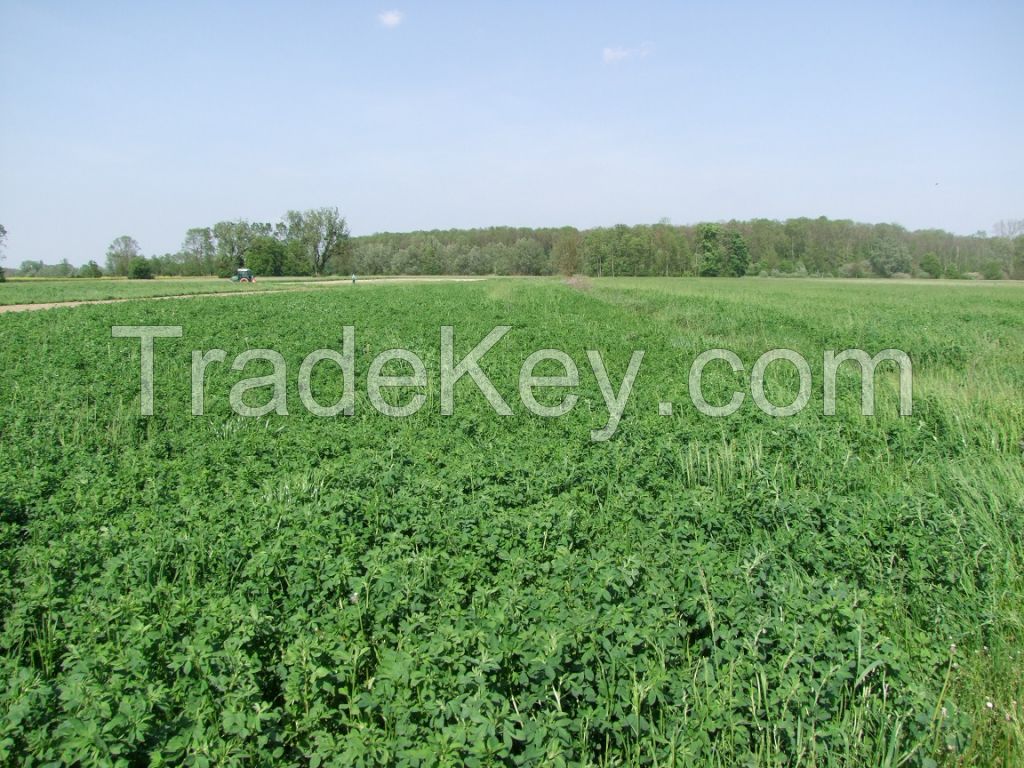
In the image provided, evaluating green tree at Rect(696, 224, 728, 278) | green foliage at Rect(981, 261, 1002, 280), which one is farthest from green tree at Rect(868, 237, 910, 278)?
green tree at Rect(696, 224, 728, 278)

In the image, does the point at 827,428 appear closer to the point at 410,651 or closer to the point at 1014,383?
the point at 1014,383

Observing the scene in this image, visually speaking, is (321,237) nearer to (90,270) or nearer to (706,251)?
(90,270)

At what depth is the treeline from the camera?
91.9m

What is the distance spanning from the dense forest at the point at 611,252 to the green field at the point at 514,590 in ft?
303

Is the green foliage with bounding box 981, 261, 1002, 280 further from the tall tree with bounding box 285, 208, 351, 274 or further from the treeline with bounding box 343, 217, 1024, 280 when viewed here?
the tall tree with bounding box 285, 208, 351, 274

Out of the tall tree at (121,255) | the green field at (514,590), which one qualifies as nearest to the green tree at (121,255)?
the tall tree at (121,255)

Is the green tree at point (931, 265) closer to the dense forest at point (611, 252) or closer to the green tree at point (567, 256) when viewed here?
the dense forest at point (611, 252)

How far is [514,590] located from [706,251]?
365 ft

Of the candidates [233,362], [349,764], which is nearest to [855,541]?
[349,764]

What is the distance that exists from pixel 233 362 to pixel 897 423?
38.0 ft

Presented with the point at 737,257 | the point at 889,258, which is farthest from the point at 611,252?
the point at 889,258

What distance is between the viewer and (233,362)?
42.8ft

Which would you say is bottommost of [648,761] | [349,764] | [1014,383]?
[648,761]

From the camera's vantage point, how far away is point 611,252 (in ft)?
372
